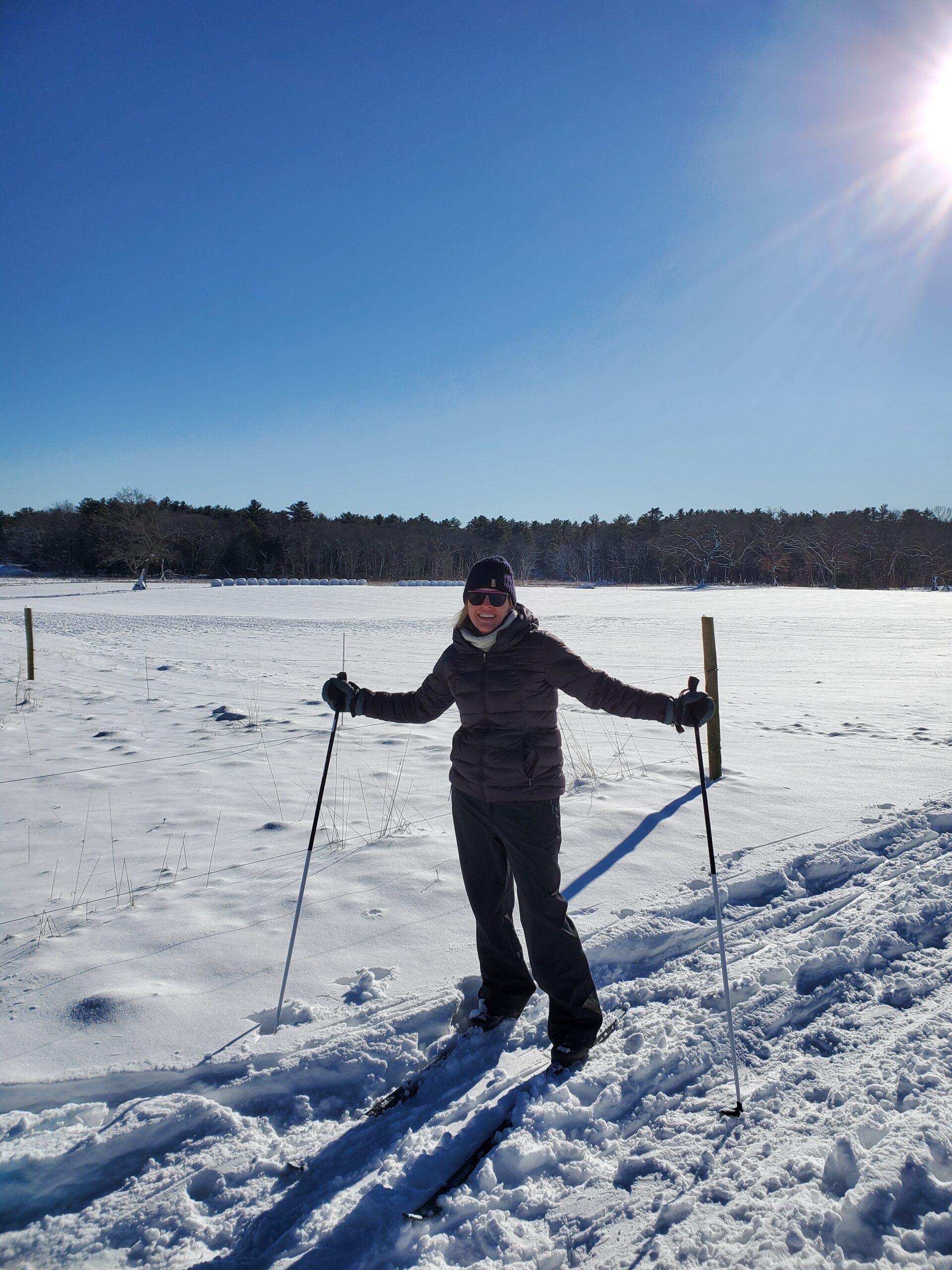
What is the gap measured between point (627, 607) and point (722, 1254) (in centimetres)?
3120

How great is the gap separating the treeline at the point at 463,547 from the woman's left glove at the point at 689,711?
60.1 metres

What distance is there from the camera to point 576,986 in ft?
9.29

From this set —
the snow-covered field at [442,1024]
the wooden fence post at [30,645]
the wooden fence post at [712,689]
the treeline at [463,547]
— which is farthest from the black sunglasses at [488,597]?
the treeline at [463,547]

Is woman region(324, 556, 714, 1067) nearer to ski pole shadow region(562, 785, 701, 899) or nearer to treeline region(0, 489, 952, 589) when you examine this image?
ski pole shadow region(562, 785, 701, 899)

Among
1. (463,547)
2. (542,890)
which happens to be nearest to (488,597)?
(542,890)

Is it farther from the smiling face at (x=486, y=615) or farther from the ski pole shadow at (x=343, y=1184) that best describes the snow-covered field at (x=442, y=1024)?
the smiling face at (x=486, y=615)

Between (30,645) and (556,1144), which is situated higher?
(30,645)

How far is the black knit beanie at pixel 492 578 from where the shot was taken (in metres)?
2.90

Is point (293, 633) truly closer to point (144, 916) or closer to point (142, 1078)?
point (144, 916)

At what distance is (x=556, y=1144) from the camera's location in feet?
7.75

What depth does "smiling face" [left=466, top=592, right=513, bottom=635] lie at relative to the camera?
290cm

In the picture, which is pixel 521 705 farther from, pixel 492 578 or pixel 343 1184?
pixel 343 1184

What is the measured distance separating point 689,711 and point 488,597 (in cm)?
99

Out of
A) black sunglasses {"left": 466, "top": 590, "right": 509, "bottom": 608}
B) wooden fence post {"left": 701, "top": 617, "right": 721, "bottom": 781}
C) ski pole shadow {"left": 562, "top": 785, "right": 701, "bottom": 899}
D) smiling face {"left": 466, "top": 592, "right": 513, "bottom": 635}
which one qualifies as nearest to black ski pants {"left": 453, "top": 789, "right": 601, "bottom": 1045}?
smiling face {"left": 466, "top": 592, "right": 513, "bottom": 635}
